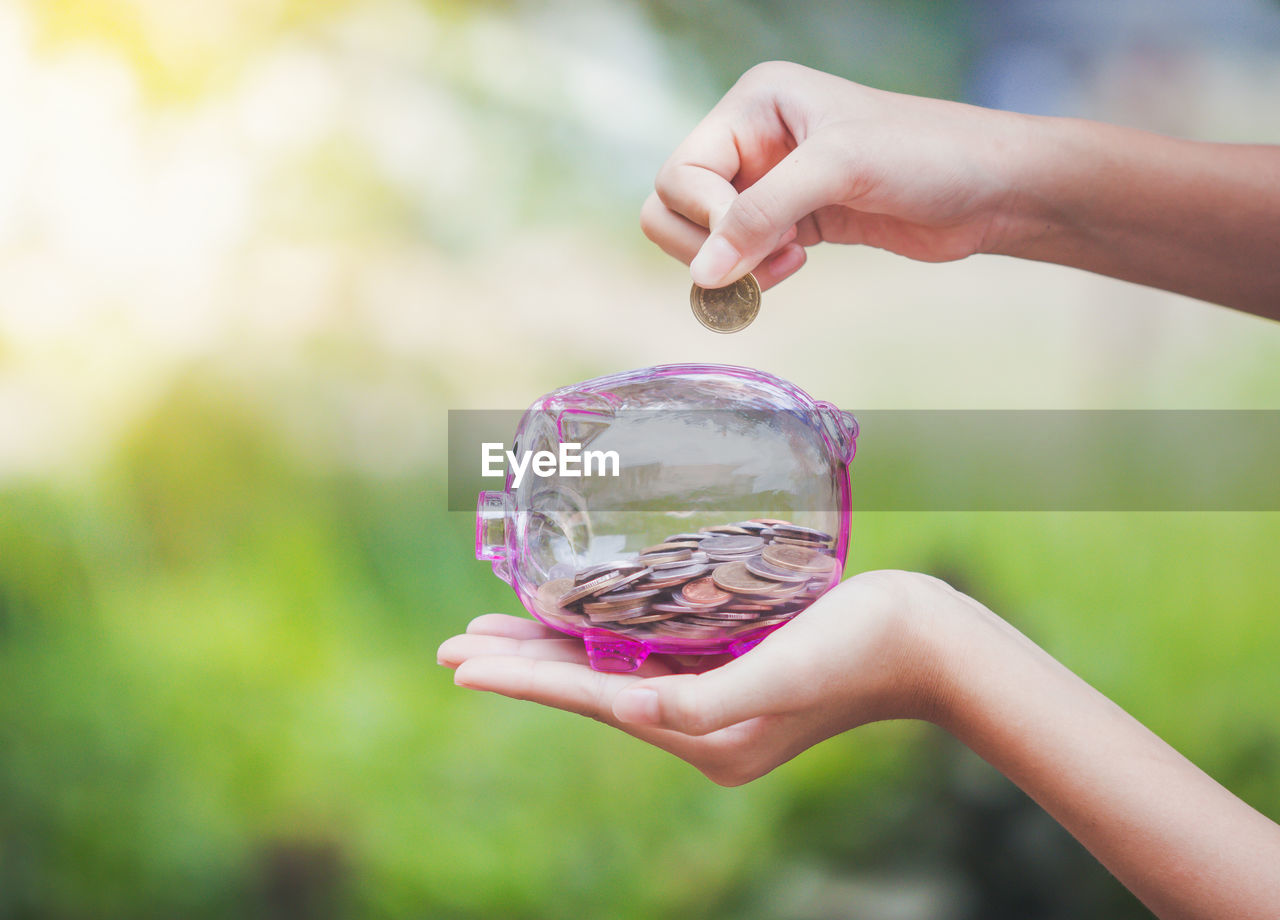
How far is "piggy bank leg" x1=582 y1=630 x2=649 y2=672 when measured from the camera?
934 mm

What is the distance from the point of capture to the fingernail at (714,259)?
976mm

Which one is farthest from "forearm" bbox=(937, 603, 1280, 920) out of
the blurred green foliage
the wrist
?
the blurred green foliage

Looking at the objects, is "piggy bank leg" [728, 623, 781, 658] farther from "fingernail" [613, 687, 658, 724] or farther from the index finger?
the index finger

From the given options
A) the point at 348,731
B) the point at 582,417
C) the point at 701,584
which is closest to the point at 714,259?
the point at 582,417

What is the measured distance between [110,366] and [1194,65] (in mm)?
2214

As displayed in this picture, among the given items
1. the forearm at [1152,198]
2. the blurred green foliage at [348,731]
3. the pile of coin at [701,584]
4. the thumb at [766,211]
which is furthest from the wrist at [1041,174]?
the blurred green foliage at [348,731]

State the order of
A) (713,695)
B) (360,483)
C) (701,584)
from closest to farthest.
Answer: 1. (713,695)
2. (701,584)
3. (360,483)

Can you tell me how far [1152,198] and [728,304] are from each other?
58 cm

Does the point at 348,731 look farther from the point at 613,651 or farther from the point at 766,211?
the point at 766,211

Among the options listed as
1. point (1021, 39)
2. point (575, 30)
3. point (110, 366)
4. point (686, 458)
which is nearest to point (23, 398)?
point (110, 366)

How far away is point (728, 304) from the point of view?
1.08 m

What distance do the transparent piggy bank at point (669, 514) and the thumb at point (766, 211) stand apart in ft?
0.42

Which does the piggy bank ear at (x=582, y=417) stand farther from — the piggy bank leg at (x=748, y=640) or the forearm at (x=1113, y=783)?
the forearm at (x=1113, y=783)

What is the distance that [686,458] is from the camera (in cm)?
89
